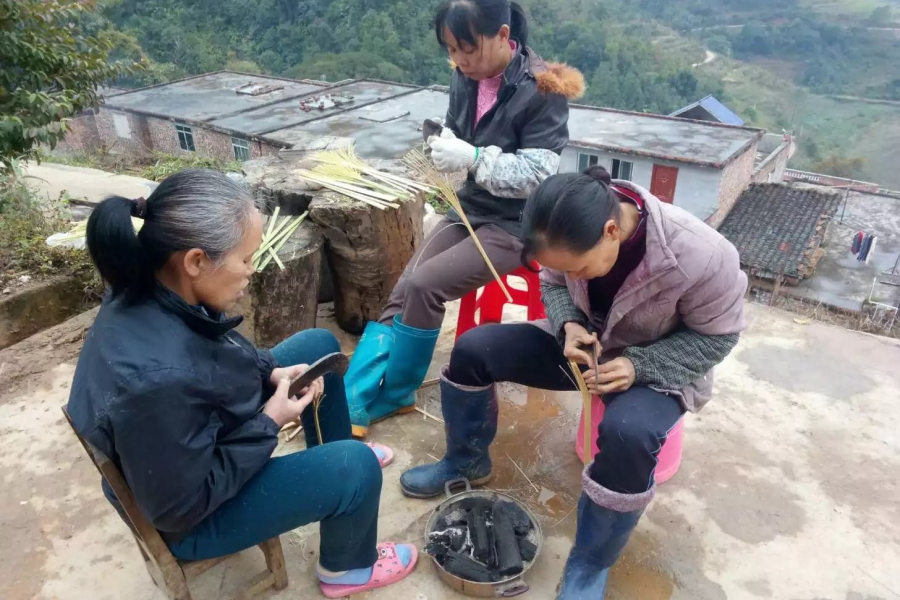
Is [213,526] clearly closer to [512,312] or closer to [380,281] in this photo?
[380,281]

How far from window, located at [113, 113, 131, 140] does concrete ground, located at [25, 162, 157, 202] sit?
551 inches

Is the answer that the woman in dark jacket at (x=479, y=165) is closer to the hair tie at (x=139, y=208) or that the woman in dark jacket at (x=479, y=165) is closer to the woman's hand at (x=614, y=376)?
the woman's hand at (x=614, y=376)

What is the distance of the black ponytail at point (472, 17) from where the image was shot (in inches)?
91.7

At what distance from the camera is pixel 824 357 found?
3.19m

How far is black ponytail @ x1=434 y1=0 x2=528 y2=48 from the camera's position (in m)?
2.33

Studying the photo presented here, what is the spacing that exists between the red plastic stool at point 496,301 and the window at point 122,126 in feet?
64.1

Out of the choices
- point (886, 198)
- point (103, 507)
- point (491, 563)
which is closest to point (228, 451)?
point (491, 563)

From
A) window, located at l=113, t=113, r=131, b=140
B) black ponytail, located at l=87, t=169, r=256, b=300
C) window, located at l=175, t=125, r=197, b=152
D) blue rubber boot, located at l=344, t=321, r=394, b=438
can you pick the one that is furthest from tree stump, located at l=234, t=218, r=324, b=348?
window, located at l=113, t=113, r=131, b=140

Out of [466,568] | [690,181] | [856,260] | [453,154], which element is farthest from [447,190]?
[856,260]

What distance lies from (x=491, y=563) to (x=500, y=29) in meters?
1.98

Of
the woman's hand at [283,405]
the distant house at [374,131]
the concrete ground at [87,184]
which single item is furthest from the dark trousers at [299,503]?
the distant house at [374,131]

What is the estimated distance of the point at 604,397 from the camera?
2094 millimetres

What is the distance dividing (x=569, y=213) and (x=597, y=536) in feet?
3.23

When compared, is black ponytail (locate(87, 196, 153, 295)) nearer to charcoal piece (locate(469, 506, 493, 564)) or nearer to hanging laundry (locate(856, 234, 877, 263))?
charcoal piece (locate(469, 506, 493, 564))
